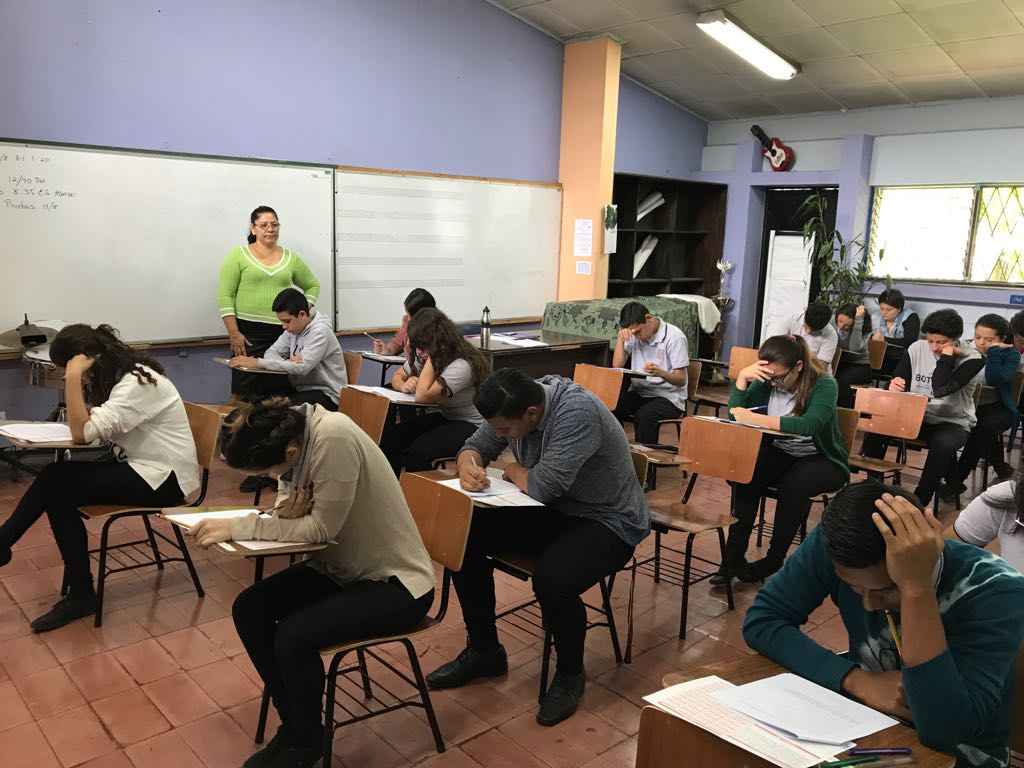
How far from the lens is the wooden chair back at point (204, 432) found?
3.21 meters

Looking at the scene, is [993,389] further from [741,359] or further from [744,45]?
[744,45]

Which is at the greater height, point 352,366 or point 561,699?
point 352,366

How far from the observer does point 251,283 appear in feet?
17.1

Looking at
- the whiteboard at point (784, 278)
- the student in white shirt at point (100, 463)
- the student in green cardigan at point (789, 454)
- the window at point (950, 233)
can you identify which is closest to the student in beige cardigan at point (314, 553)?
the student in white shirt at point (100, 463)

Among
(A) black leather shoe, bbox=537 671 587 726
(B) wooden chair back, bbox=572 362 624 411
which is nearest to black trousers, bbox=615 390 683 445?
(B) wooden chair back, bbox=572 362 624 411

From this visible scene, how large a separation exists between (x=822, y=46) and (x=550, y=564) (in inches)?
231

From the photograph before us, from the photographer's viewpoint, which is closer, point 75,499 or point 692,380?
point 75,499

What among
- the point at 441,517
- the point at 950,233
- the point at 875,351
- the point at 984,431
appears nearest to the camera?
the point at 441,517

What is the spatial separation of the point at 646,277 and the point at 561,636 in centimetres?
667

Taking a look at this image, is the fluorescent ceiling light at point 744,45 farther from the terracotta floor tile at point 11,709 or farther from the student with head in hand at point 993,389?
the terracotta floor tile at point 11,709

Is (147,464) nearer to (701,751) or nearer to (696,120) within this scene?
(701,751)

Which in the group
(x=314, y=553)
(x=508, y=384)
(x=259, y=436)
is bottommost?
(x=314, y=553)

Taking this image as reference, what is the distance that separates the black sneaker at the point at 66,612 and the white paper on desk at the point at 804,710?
2620 mm

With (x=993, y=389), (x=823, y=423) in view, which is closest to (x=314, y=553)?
(x=823, y=423)
